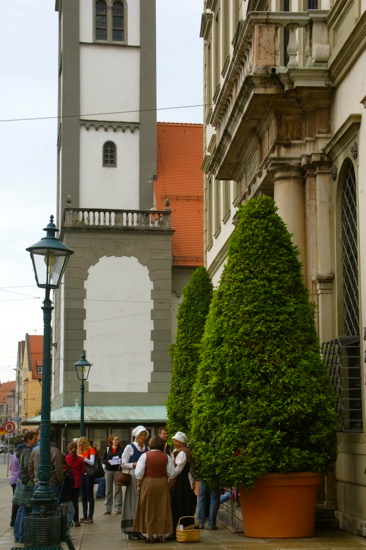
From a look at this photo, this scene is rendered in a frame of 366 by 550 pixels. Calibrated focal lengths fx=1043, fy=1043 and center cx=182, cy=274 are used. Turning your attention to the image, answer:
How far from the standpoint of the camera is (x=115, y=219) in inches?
1758

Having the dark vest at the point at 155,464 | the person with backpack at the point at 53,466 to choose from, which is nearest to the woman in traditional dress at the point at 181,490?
the dark vest at the point at 155,464

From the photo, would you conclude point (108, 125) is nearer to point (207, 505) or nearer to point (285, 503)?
point (207, 505)

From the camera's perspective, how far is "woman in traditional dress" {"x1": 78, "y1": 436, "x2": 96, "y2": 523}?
19828mm

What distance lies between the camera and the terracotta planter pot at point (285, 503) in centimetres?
1323

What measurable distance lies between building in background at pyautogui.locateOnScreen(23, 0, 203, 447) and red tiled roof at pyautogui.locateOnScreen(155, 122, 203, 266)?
0.07m

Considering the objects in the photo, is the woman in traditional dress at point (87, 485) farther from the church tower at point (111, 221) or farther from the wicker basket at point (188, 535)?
the church tower at point (111, 221)

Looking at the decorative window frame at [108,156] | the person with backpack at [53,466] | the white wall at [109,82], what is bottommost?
the person with backpack at [53,466]

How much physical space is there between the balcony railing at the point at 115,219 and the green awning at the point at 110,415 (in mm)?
7664

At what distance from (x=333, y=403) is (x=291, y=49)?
216 inches

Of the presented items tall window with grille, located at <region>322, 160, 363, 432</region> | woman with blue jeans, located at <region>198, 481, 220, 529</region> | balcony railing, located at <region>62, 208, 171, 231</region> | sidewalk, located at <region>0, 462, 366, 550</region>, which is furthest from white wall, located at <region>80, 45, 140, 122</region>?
tall window with grille, located at <region>322, 160, 363, 432</region>

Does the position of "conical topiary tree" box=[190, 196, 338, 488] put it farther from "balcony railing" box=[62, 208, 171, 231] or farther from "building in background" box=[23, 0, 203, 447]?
"balcony railing" box=[62, 208, 171, 231]

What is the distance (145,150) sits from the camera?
4741cm

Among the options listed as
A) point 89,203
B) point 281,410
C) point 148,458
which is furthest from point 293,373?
point 89,203

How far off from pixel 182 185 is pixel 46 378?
36.7 m
